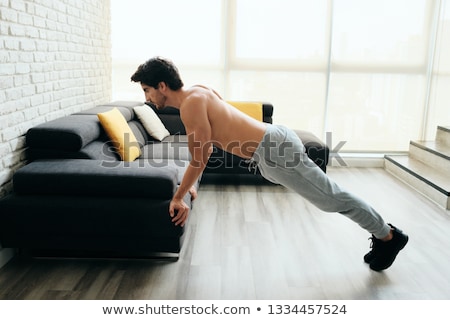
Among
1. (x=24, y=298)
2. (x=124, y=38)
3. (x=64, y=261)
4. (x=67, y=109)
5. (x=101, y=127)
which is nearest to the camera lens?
(x=24, y=298)

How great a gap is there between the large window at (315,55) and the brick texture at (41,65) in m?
0.89

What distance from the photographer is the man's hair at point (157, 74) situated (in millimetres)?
2051

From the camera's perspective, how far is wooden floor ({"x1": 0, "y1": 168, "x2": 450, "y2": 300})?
2.14m

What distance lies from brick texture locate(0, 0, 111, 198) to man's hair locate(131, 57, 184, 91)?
2.84 feet

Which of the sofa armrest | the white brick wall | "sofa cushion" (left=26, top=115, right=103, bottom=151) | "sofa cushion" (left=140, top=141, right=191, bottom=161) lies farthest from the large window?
the sofa armrest

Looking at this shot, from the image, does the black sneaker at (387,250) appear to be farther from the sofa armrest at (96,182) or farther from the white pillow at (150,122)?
the white pillow at (150,122)

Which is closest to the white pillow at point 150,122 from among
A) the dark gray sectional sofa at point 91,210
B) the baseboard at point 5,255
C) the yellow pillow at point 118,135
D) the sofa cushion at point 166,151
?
the sofa cushion at point 166,151

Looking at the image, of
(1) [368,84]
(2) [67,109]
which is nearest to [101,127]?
(2) [67,109]

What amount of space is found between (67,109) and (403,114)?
→ 152 inches

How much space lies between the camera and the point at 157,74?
2.06 meters

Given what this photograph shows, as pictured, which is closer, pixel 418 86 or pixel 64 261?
pixel 64 261

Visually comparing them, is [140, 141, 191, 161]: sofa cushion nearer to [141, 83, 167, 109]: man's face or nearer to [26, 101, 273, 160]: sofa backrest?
[26, 101, 273, 160]: sofa backrest

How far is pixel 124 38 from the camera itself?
16.3 ft

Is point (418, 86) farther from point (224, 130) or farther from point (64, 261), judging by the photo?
point (64, 261)
